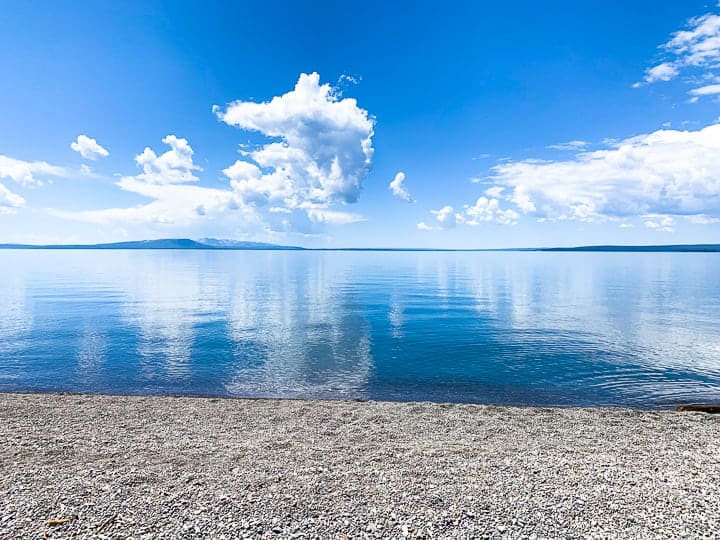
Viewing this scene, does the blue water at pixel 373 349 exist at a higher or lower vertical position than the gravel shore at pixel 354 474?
lower

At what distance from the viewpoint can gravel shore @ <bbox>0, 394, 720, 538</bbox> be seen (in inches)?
329

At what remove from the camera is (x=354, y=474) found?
34.1ft

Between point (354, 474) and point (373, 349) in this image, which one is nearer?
point (354, 474)

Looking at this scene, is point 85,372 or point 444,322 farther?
point 444,322

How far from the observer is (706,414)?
52.7ft

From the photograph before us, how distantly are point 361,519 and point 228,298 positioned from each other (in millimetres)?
49227

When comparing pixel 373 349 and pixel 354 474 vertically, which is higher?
pixel 354 474

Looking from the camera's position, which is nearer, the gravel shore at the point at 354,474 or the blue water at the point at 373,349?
the gravel shore at the point at 354,474

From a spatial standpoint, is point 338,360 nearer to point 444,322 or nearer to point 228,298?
point 444,322

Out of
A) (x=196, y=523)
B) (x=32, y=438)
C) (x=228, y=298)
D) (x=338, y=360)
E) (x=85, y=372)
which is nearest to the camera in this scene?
(x=196, y=523)

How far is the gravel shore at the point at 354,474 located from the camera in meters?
8.37

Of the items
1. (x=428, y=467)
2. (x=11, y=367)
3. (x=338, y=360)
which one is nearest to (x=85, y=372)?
(x=11, y=367)

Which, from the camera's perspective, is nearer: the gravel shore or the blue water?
the gravel shore

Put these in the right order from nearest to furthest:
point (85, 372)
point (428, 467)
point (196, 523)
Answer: point (196, 523)
point (428, 467)
point (85, 372)
